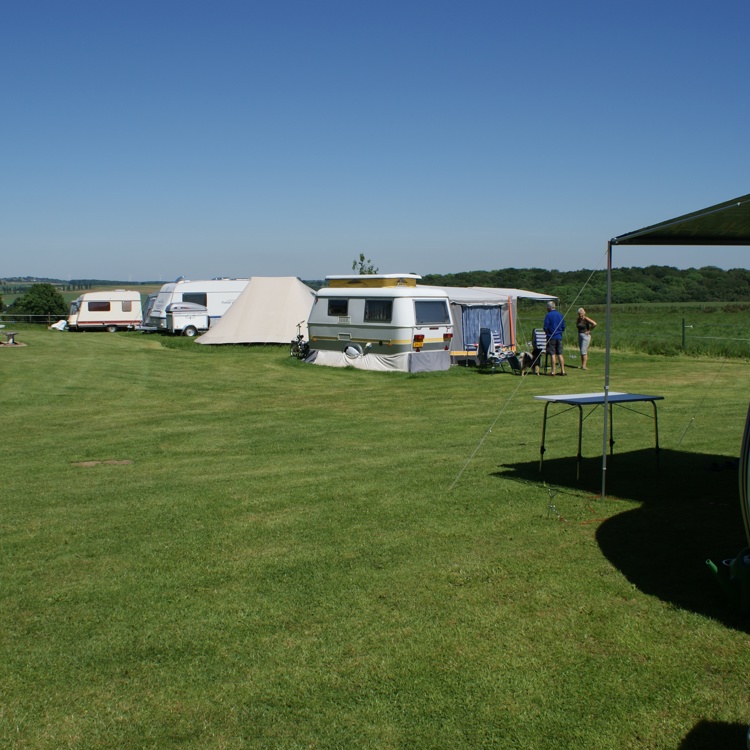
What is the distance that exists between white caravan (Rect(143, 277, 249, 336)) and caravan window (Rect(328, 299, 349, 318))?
12.9m

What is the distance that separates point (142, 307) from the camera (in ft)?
129

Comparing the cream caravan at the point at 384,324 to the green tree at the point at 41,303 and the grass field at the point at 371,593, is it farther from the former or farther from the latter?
the green tree at the point at 41,303

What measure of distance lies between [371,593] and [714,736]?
6.87 feet

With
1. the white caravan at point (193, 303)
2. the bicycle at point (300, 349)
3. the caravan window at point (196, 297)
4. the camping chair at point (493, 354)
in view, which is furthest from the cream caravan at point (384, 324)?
the caravan window at point (196, 297)

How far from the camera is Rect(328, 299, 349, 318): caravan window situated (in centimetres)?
1992

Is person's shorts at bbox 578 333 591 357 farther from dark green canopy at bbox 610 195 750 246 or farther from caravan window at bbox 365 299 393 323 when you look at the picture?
dark green canopy at bbox 610 195 750 246

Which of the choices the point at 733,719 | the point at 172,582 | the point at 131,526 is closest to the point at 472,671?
the point at 733,719

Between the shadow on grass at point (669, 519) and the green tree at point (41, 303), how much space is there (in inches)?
2270

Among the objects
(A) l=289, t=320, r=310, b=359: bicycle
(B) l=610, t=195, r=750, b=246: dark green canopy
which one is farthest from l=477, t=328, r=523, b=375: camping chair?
(B) l=610, t=195, r=750, b=246: dark green canopy

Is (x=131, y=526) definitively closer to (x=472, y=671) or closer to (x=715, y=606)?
(x=472, y=671)

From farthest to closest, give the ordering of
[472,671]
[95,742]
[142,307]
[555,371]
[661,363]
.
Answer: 1. [142,307]
2. [661,363]
3. [555,371]
4. [472,671]
5. [95,742]

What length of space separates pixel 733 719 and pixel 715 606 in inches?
47.4

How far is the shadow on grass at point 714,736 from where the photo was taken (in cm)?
336

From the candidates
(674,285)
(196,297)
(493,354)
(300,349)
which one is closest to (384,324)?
(493,354)
